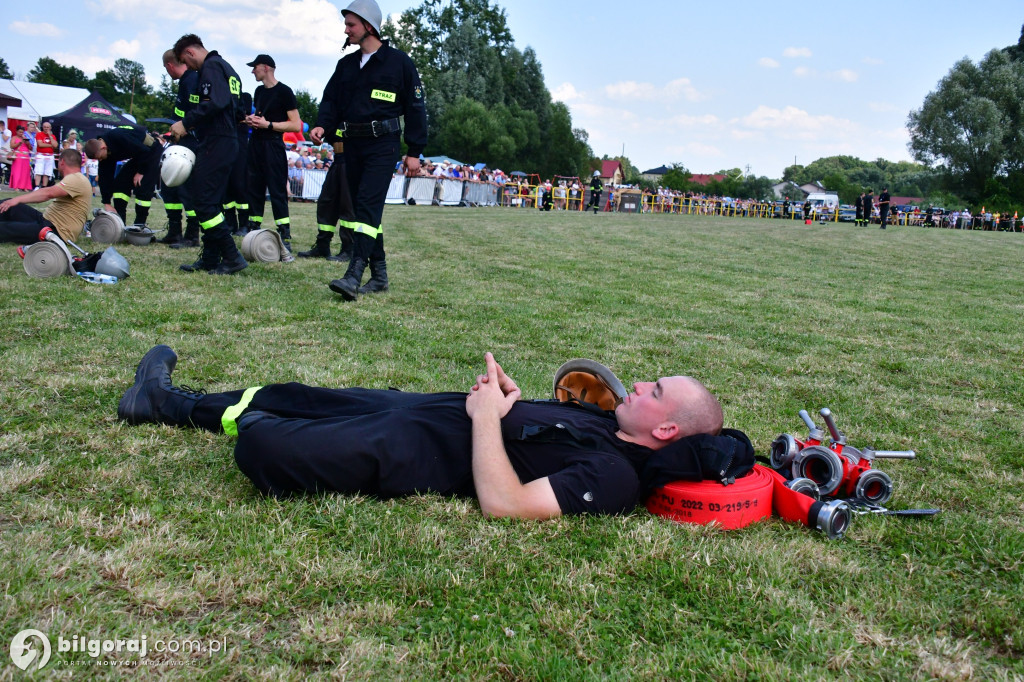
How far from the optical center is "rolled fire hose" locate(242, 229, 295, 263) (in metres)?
8.38

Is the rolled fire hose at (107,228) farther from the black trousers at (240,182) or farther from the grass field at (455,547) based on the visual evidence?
the grass field at (455,547)

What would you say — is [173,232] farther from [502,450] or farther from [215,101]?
[502,450]

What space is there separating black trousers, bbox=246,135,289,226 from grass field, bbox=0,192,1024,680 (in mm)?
4100

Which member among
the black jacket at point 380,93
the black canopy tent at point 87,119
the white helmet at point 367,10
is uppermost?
the black canopy tent at point 87,119

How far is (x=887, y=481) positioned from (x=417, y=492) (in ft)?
6.05

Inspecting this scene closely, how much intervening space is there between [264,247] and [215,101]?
196cm

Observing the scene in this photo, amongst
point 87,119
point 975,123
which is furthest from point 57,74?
point 975,123

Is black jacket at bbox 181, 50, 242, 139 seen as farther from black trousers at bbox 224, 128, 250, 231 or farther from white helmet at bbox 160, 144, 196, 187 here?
black trousers at bbox 224, 128, 250, 231

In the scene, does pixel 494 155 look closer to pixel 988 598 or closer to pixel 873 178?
pixel 988 598

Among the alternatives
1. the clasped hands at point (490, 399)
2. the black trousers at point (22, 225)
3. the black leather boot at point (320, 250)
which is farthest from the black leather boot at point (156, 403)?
the black trousers at point (22, 225)

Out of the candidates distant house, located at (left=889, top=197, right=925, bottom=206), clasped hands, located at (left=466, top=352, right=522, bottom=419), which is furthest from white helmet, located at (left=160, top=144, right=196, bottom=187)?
distant house, located at (left=889, top=197, right=925, bottom=206)

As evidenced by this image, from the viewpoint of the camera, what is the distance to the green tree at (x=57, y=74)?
3504 inches

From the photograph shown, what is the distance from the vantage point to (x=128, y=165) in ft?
33.5

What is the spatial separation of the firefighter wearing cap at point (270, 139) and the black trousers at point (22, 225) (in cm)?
238
